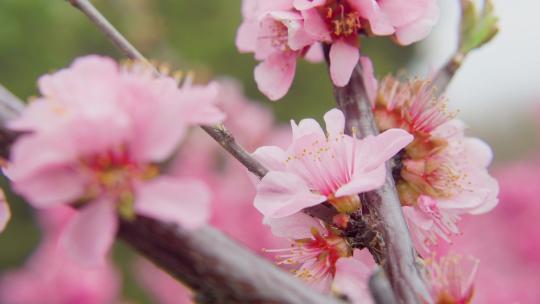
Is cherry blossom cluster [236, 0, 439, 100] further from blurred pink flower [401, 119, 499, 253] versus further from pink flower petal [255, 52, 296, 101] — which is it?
blurred pink flower [401, 119, 499, 253]

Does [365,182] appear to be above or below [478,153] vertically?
below

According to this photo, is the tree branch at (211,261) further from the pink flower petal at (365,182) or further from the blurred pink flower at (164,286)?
the blurred pink flower at (164,286)

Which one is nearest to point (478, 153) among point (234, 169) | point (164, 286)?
point (164, 286)

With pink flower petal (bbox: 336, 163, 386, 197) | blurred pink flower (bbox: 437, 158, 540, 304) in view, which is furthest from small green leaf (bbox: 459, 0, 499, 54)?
blurred pink flower (bbox: 437, 158, 540, 304)

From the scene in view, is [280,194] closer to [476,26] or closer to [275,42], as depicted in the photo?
[275,42]

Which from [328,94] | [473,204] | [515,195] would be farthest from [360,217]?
[328,94]

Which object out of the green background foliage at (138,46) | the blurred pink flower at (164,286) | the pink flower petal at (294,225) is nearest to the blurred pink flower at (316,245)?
the pink flower petal at (294,225)
